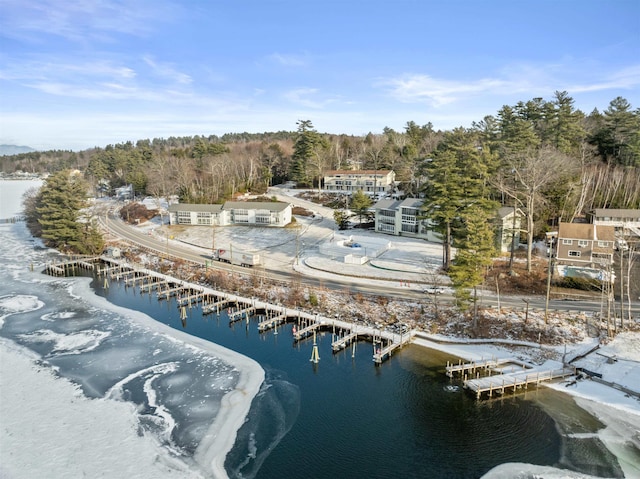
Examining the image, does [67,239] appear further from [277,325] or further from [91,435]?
[91,435]

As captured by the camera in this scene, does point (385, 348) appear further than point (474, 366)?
Yes

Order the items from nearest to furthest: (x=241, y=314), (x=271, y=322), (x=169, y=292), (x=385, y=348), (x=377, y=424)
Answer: (x=377, y=424) → (x=385, y=348) → (x=271, y=322) → (x=241, y=314) → (x=169, y=292)

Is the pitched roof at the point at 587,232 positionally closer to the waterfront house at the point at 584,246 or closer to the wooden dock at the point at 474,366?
the waterfront house at the point at 584,246

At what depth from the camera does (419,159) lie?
69.6m

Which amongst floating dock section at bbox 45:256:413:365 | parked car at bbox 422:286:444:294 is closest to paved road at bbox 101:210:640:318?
parked car at bbox 422:286:444:294

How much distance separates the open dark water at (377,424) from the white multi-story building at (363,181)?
56.2 meters

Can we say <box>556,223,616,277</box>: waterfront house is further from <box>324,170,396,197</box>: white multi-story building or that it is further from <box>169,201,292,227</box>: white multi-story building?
<box>324,170,396,197</box>: white multi-story building

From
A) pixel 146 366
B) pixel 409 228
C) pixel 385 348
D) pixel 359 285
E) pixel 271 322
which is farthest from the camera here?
pixel 409 228

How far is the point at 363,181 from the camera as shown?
278ft

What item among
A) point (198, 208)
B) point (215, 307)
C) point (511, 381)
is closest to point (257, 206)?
point (198, 208)

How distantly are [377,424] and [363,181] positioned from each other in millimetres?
65685

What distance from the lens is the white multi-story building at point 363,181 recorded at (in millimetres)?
83875

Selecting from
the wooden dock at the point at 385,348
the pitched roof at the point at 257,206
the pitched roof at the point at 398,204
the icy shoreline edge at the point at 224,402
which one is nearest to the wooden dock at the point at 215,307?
the icy shoreline edge at the point at 224,402

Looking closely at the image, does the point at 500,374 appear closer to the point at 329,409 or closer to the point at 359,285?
the point at 329,409
